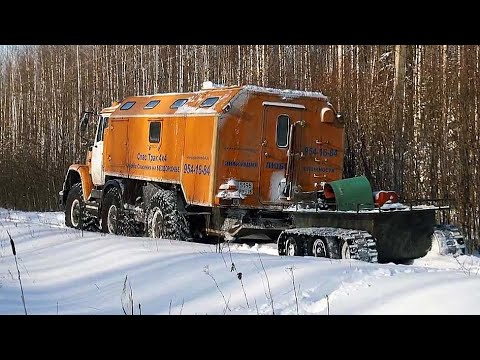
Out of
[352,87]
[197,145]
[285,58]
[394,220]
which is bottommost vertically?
[394,220]

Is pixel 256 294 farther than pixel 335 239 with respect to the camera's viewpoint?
No

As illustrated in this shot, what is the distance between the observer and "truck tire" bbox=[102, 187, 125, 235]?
47.9ft

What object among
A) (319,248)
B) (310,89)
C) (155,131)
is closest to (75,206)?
(155,131)

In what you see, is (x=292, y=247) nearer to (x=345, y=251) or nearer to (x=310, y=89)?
(x=345, y=251)

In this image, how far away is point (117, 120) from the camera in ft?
49.4

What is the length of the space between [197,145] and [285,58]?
1897 centimetres

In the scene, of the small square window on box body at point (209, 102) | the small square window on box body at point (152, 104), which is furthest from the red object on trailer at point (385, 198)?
the small square window on box body at point (152, 104)

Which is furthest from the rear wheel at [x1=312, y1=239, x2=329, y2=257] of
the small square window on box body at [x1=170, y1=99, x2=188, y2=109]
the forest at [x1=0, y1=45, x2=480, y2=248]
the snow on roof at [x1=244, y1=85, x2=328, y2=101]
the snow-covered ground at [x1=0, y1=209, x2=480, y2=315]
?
the small square window on box body at [x1=170, y1=99, x2=188, y2=109]

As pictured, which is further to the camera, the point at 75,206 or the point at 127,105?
the point at 75,206

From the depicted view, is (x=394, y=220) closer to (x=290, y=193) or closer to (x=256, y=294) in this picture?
(x=290, y=193)

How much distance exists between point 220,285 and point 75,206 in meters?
12.0

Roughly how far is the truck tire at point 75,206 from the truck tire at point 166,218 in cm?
453

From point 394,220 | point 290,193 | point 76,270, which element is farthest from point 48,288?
point 290,193

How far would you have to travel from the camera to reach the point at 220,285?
20.4 ft
